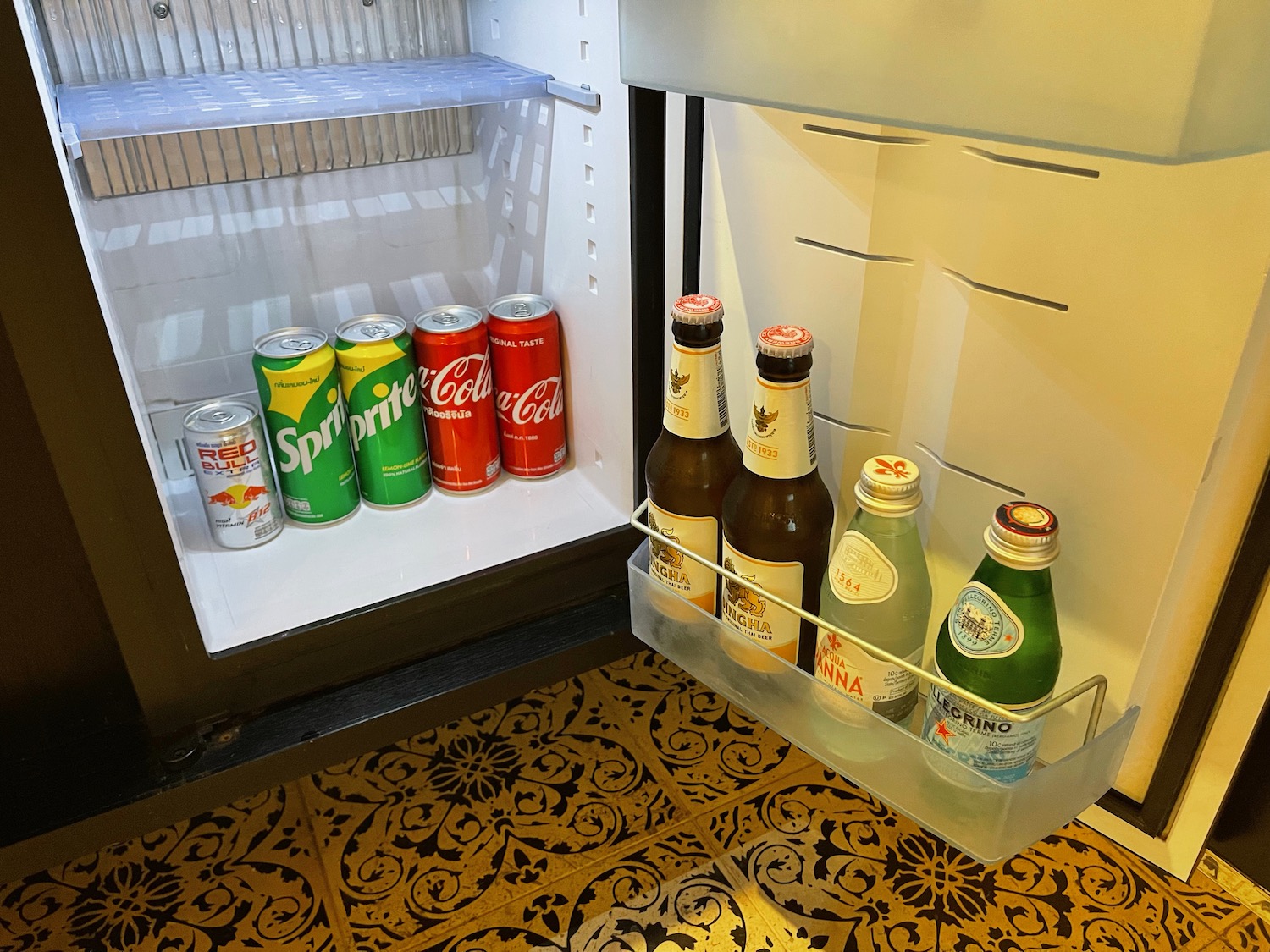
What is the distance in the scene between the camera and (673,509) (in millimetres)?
820

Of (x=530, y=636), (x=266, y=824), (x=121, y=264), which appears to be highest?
(x=121, y=264)

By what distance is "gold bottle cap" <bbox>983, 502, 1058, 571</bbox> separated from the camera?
604 mm

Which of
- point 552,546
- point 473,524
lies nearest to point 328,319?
point 473,524

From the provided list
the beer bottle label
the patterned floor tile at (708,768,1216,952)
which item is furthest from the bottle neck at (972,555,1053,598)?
the patterned floor tile at (708,768,1216,952)

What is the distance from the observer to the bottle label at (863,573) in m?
0.69

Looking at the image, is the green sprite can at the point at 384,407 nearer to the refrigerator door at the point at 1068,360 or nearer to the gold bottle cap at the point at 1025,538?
the refrigerator door at the point at 1068,360

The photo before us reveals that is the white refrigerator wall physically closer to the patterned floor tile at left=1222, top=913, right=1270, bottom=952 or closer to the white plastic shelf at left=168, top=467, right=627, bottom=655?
the patterned floor tile at left=1222, top=913, right=1270, bottom=952

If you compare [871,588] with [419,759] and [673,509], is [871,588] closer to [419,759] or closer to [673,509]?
[673,509]

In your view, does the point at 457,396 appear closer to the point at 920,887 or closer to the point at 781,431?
the point at 781,431

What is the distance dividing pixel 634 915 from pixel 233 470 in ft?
2.03

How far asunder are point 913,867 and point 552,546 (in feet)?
1.61

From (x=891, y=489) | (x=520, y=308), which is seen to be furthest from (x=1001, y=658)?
(x=520, y=308)

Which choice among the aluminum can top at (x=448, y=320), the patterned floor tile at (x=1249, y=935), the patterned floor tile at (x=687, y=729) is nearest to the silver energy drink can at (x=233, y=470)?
the aluminum can top at (x=448, y=320)

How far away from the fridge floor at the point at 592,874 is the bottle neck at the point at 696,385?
45cm
